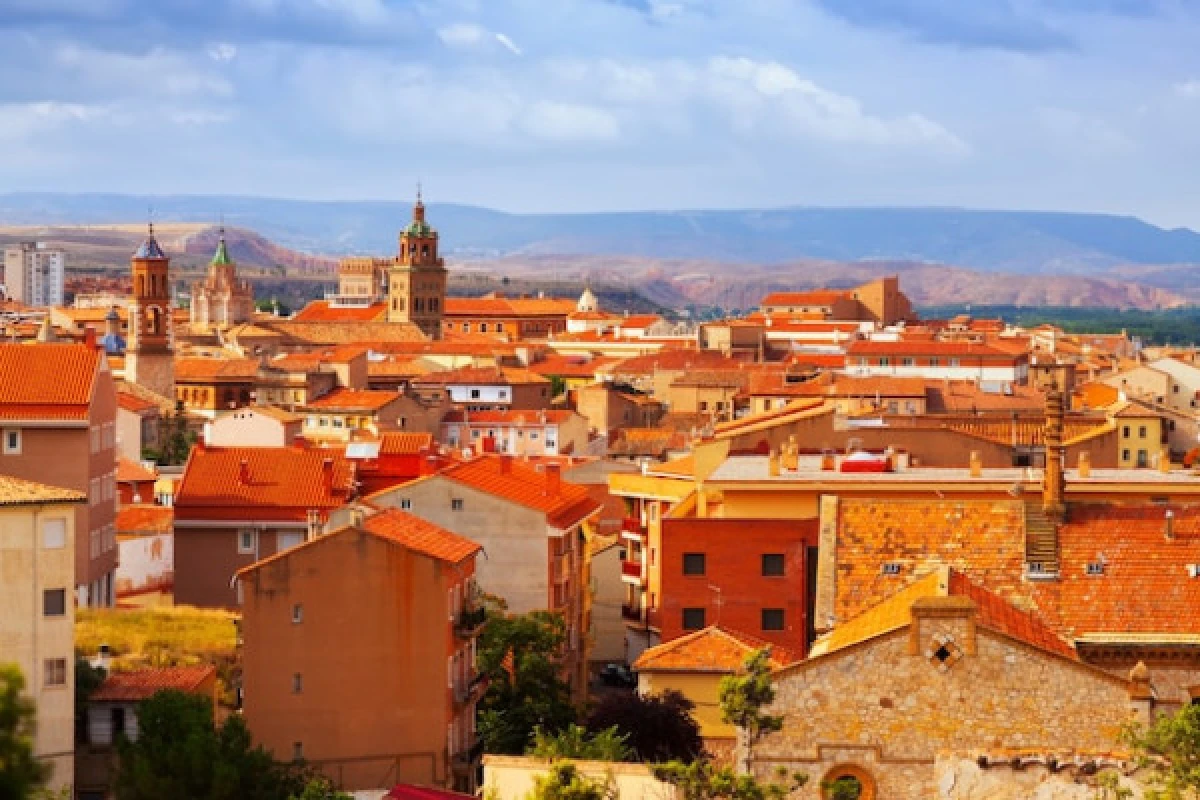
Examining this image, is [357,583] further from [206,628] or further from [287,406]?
[287,406]

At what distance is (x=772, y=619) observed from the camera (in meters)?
41.3

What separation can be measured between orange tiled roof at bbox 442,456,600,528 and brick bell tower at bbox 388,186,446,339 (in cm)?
13787

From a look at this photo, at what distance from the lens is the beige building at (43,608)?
32594 mm

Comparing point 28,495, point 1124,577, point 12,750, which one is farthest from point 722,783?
point 12,750

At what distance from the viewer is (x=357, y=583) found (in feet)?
117

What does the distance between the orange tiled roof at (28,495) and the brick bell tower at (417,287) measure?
15563 centimetres

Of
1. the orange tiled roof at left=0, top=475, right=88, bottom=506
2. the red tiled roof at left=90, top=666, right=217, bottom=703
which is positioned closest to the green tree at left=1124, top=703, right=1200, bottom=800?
the red tiled roof at left=90, top=666, right=217, bottom=703

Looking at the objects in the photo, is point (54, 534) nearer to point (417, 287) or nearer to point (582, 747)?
point (582, 747)

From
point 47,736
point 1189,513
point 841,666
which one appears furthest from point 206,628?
point 841,666

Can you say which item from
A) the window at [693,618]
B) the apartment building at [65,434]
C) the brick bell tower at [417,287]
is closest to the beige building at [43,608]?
the window at [693,618]

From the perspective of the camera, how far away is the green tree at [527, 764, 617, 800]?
23.9 metres

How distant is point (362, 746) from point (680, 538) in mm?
7915

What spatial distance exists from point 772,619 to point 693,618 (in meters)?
1.27

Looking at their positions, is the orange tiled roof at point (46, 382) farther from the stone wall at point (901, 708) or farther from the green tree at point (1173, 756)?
the green tree at point (1173, 756)
